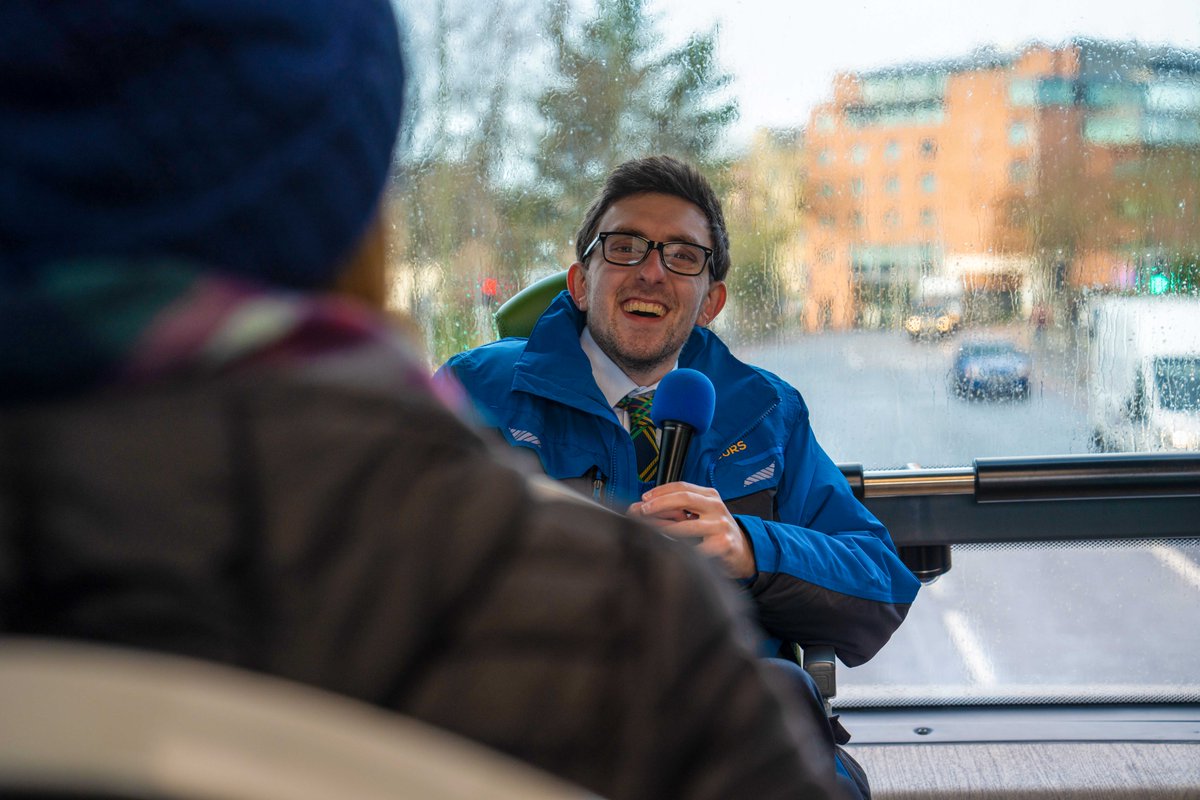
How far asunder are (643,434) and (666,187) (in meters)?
0.44

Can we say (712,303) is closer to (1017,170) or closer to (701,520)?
(701,520)

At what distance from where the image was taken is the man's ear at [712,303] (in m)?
1.97

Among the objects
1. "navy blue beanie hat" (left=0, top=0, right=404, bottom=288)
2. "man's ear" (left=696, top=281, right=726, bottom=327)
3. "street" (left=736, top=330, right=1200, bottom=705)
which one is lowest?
"street" (left=736, top=330, right=1200, bottom=705)

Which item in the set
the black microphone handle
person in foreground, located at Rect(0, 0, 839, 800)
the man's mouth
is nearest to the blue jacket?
the man's mouth

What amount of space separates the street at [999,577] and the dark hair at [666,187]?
516 millimetres

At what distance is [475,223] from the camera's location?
242 centimetres

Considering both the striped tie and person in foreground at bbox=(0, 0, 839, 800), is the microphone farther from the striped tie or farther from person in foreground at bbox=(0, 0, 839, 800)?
person in foreground at bbox=(0, 0, 839, 800)

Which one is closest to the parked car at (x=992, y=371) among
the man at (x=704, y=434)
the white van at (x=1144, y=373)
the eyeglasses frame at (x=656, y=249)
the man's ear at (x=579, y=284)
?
the white van at (x=1144, y=373)

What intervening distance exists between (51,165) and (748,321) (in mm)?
2093

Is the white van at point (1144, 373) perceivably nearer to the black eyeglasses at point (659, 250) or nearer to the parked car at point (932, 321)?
the parked car at point (932, 321)

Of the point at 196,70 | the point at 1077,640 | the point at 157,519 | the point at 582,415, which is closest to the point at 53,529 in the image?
the point at 157,519

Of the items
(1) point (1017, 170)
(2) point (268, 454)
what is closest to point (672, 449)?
(2) point (268, 454)

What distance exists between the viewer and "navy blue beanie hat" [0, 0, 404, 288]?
37cm

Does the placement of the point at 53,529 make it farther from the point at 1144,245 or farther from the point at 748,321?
the point at 1144,245
